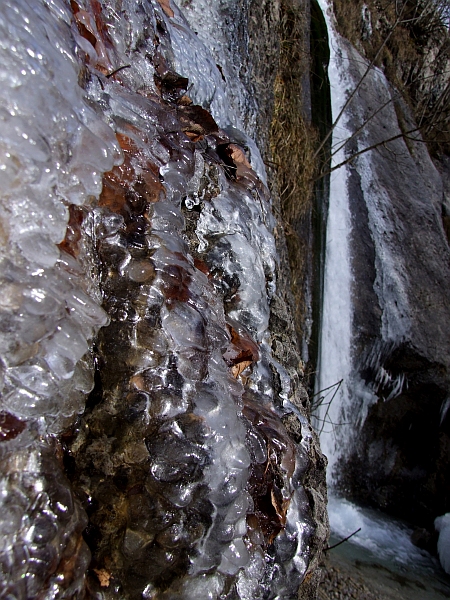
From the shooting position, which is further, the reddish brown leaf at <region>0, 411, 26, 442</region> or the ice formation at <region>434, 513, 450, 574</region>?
the ice formation at <region>434, 513, 450, 574</region>

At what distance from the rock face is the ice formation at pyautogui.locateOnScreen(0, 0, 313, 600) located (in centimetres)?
300

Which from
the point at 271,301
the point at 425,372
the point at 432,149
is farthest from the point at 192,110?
the point at 432,149

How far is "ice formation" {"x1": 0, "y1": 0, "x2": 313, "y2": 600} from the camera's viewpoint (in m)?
0.75

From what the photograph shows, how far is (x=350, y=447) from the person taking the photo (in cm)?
430

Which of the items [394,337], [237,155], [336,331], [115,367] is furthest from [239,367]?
[394,337]

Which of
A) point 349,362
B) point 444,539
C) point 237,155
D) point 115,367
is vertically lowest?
point 444,539

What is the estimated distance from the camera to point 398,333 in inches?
161

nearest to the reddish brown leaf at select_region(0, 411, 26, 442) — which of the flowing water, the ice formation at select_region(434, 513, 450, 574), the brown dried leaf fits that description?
the brown dried leaf

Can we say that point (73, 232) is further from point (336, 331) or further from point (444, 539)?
point (444, 539)

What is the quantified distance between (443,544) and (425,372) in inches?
50.6

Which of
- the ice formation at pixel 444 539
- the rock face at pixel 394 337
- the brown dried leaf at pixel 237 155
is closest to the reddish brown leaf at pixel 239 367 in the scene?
the brown dried leaf at pixel 237 155

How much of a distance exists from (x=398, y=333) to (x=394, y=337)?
4 centimetres

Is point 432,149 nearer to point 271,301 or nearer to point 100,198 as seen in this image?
point 271,301

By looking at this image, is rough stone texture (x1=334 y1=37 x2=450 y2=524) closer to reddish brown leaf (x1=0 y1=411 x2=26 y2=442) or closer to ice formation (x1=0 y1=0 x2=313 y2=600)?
ice formation (x1=0 y1=0 x2=313 y2=600)
